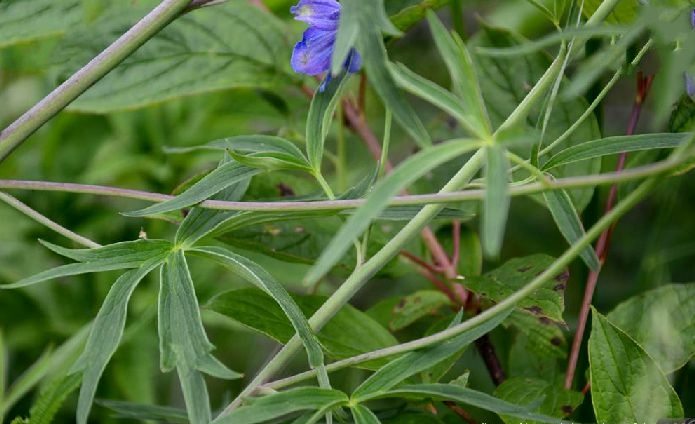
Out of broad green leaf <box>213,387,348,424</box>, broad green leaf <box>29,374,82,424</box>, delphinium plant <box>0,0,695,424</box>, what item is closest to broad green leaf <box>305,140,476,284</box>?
delphinium plant <box>0,0,695,424</box>

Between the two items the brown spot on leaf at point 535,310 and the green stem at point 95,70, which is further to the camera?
the brown spot on leaf at point 535,310

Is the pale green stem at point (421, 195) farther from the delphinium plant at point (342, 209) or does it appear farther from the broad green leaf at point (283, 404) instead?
the broad green leaf at point (283, 404)

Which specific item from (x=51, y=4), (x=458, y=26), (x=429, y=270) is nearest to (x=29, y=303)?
(x=51, y=4)

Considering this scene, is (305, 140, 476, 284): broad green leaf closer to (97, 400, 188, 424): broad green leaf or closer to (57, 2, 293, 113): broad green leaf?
(97, 400, 188, 424): broad green leaf

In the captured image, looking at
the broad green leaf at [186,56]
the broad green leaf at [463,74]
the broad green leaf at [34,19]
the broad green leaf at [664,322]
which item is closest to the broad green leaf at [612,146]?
the broad green leaf at [463,74]

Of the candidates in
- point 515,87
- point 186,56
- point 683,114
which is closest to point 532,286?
point 683,114

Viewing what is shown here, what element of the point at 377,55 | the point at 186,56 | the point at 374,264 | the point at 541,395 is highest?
the point at 186,56

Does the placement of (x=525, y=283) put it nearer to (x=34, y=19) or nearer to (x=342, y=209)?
(x=342, y=209)
